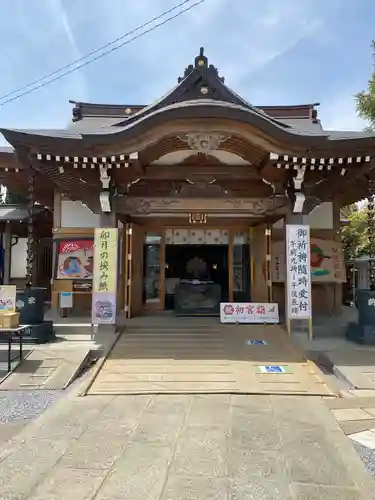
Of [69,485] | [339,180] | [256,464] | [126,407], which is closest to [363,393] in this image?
[256,464]

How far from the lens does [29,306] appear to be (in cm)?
760

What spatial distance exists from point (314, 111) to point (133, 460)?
38.8ft

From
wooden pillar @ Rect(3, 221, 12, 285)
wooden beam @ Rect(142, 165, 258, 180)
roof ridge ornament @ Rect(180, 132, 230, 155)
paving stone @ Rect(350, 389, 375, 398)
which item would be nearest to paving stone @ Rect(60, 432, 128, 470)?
paving stone @ Rect(350, 389, 375, 398)

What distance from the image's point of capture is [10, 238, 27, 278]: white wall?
1319cm

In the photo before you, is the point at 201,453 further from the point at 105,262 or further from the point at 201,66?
the point at 201,66

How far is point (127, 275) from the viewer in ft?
32.1

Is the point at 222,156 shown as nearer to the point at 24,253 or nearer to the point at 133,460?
the point at 133,460

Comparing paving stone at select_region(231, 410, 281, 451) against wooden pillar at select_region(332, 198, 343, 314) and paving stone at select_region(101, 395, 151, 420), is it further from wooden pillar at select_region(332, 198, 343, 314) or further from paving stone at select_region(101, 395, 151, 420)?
wooden pillar at select_region(332, 198, 343, 314)

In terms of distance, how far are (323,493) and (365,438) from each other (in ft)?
4.24

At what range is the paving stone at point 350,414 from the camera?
4.41m

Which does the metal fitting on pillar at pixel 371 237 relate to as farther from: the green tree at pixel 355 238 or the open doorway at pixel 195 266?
the green tree at pixel 355 238

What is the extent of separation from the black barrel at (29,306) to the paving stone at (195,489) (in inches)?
214

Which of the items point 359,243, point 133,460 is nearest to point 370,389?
point 133,460

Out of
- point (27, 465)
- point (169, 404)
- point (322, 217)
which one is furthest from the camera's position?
point (322, 217)
